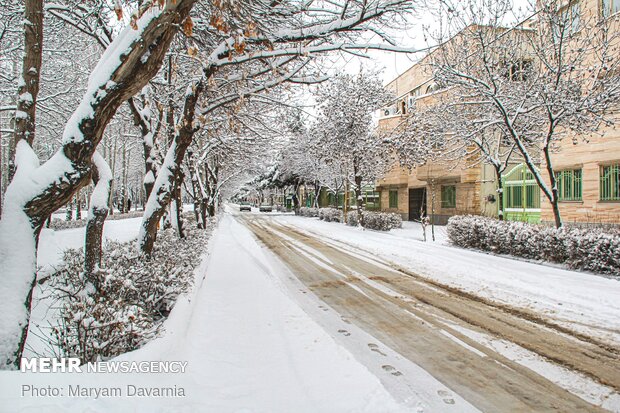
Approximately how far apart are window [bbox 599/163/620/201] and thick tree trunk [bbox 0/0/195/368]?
57.4 ft

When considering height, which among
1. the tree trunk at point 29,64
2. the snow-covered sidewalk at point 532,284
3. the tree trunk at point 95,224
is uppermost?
the tree trunk at point 29,64

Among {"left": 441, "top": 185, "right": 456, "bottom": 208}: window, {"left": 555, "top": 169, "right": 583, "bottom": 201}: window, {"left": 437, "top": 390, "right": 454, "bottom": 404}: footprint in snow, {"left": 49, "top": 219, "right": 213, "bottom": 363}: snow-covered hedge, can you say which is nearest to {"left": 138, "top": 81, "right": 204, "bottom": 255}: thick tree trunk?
{"left": 49, "top": 219, "right": 213, "bottom": 363}: snow-covered hedge

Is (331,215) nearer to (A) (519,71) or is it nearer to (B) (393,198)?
(B) (393,198)

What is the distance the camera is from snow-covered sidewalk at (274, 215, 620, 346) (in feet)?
19.5

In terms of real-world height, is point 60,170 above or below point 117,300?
above

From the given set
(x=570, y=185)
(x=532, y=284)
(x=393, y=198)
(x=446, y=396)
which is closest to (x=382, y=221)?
(x=570, y=185)

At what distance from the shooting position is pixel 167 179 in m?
7.83

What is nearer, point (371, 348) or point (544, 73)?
point (371, 348)

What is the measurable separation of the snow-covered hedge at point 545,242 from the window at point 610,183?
218 inches

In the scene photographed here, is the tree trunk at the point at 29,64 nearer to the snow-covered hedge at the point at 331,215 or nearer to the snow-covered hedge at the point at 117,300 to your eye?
the snow-covered hedge at the point at 117,300

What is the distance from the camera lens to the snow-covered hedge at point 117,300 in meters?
3.43

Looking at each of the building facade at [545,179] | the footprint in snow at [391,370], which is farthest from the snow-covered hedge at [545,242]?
the footprint in snow at [391,370]

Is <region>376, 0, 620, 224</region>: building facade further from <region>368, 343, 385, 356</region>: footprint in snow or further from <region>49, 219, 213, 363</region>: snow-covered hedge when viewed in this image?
<region>49, 219, 213, 363</region>: snow-covered hedge

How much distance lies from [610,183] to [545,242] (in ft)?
23.4
